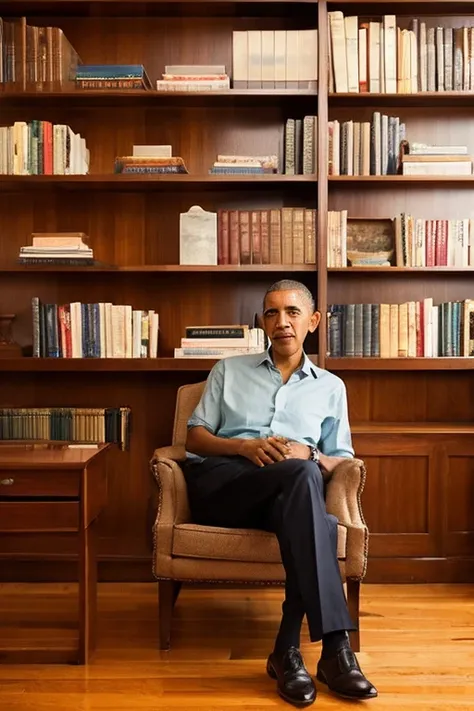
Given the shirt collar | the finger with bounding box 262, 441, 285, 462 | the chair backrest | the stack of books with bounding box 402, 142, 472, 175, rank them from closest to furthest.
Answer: the finger with bounding box 262, 441, 285, 462, the shirt collar, the chair backrest, the stack of books with bounding box 402, 142, 472, 175

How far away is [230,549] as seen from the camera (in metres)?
2.96

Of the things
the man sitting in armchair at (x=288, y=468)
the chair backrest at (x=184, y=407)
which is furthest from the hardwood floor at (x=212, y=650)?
the chair backrest at (x=184, y=407)

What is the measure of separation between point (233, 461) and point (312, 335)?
1.08 meters

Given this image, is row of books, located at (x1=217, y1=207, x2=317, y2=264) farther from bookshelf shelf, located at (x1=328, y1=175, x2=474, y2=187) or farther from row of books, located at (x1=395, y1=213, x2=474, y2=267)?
row of books, located at (x1=395, y1=213, x2=474, y2=267)

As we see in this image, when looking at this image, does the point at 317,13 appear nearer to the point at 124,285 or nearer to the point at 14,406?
the point at 124,285

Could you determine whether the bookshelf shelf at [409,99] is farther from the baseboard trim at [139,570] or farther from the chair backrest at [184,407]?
the baseboard trim at [139,570]

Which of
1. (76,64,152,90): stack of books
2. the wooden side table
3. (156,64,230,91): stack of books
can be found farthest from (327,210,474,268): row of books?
the wooden side table

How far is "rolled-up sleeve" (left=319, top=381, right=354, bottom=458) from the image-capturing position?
3.28 metres

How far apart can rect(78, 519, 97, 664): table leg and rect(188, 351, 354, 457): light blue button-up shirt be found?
599mm

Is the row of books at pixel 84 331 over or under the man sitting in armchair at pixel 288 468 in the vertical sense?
over

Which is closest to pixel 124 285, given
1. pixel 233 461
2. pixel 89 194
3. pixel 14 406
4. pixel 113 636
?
pixel 89 194

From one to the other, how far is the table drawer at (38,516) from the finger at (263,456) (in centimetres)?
63

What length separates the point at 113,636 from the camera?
3.19m

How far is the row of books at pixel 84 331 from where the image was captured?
388 centimetres
